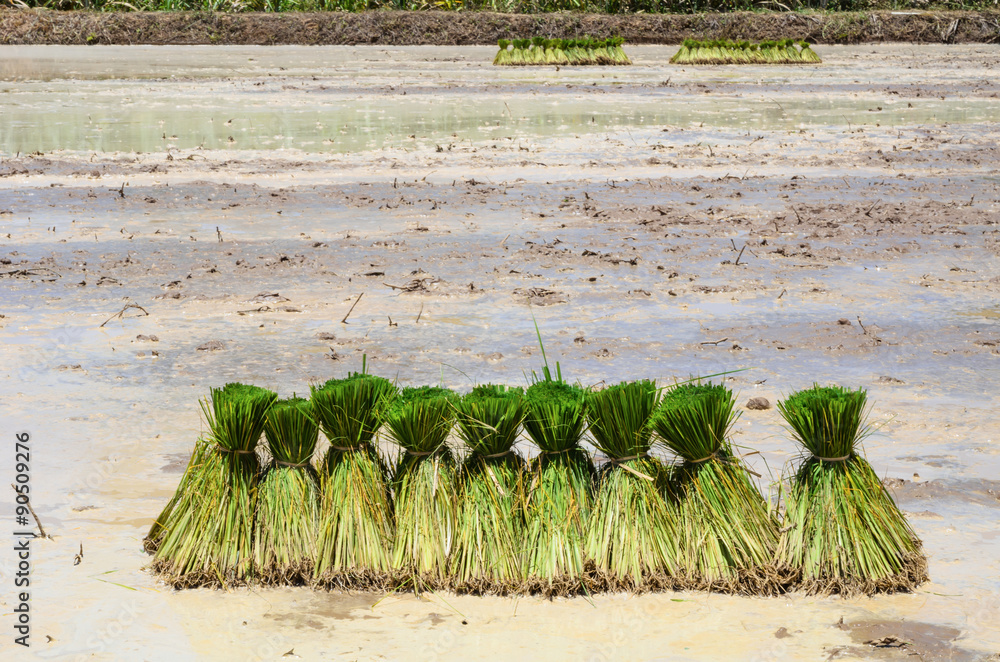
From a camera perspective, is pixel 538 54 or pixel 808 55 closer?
pixel 538 54

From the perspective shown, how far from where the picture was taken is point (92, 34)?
38906 millimetres

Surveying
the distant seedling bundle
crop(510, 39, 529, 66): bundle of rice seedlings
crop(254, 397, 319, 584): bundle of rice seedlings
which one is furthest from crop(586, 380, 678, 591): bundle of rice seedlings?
crop(510, 39, 529, 66): bundle of rice seedlings

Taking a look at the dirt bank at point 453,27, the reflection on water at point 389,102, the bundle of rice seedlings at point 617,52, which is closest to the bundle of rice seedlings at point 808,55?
the reflection on water at point 389,102

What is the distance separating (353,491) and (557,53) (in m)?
28.4

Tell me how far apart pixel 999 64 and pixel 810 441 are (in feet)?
106

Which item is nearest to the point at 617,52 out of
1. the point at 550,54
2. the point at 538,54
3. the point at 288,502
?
the point at 550,54

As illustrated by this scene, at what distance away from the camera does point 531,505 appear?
167 inches

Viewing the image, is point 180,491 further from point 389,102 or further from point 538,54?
point 538,54

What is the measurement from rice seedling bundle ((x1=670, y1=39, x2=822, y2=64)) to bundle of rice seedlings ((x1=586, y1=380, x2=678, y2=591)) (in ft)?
96.2

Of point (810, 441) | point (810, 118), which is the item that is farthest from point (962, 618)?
point (810, 118)

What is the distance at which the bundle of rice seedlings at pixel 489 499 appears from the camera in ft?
13.6

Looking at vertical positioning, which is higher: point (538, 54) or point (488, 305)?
point (538, 54)

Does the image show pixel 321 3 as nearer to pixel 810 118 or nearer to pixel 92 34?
pixel 92 34

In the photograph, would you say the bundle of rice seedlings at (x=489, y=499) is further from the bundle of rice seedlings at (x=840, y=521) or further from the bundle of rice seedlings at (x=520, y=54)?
the bundle of rice seedlings at (x=520, y=54)
